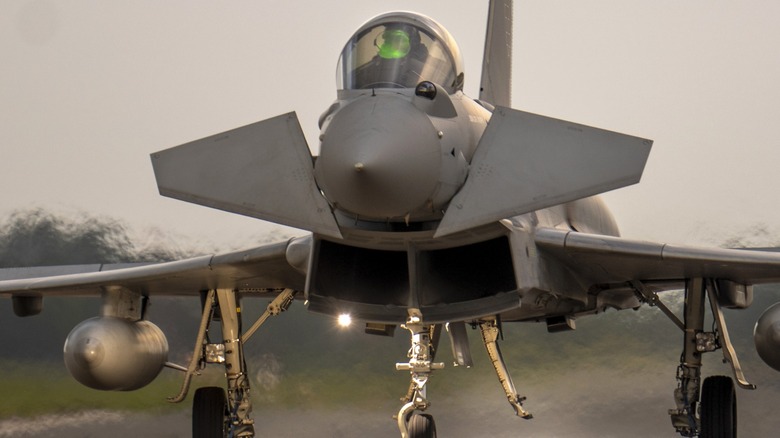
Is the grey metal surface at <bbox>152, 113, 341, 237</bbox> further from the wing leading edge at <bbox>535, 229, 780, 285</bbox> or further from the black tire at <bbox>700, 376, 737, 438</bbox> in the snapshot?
the black tire at <bbox>700, 376, 737, 438</bbox>

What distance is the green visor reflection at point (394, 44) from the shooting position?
7.68 meters

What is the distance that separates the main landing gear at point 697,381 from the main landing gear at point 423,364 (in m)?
1.19

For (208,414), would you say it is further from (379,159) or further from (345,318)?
(379,159)

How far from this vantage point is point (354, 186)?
22.0ft

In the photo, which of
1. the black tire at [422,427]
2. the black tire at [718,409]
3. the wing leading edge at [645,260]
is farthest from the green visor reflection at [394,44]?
the black tire at [718,409]

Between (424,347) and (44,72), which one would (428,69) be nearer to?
(424,347)

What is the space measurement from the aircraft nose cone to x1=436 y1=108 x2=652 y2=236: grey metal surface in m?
0.33

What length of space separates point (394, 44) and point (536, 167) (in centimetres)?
119

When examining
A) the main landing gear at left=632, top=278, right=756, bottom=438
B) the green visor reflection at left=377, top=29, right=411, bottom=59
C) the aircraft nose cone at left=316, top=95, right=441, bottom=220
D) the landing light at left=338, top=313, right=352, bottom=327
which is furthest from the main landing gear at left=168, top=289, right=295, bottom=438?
the aircraft nose cone at left=316, top=95, right=441, bottom=220

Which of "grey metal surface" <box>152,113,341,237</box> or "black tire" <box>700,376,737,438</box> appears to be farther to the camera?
"black tire" <box>700,376,737,438</box>

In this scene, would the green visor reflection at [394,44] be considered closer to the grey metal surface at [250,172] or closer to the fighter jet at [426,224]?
the fighter jet at [426,224]

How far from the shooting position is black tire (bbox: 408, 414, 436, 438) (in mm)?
9867

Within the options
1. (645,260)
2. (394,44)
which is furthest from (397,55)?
(645,260)

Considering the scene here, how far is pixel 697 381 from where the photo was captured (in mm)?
9750
